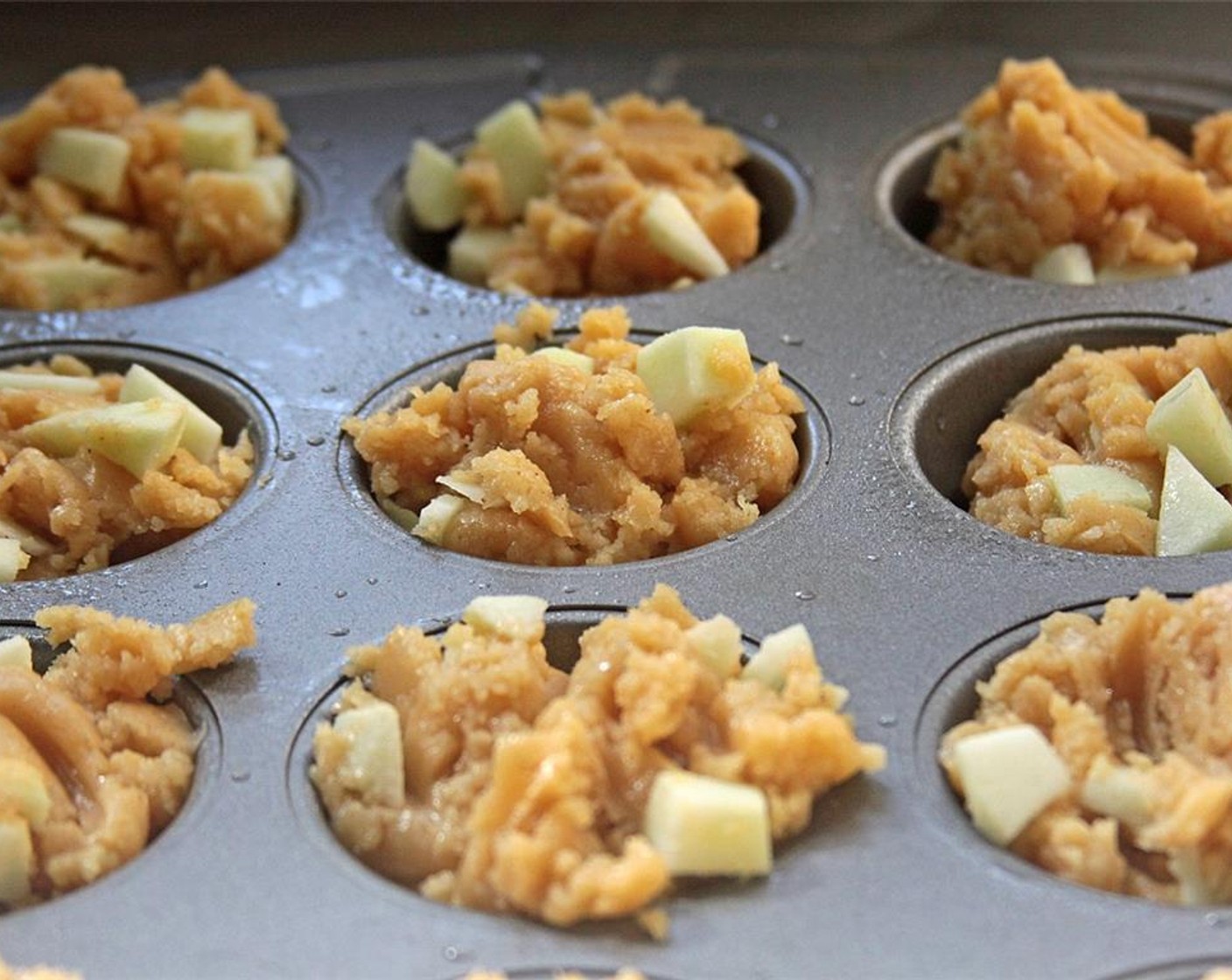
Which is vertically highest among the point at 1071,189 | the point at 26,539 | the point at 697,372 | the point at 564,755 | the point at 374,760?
the point at 1071,189

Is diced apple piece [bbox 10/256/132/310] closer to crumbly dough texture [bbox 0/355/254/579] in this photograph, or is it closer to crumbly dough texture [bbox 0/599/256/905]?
crumbly dough texture [bbox 0/355/254/579]

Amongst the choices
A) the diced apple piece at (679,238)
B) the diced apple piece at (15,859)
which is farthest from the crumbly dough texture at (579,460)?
the diced apple piece at (15,859)

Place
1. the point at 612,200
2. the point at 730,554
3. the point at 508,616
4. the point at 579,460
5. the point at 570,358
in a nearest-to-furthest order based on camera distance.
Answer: the point at 508,616 < the point at 730,554 < the point at 579,460 < the point at 570,358 < the point at 612,200

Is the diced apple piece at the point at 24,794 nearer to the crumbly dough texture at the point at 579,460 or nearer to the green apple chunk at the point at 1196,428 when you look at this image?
the crumbly dough texture at the point at 579,460

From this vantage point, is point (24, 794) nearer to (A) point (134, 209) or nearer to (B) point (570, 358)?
(B) point (570, 358)

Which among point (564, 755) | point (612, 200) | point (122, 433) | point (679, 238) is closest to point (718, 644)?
point (564, 755)

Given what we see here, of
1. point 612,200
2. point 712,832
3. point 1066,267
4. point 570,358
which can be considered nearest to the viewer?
point 712,832
